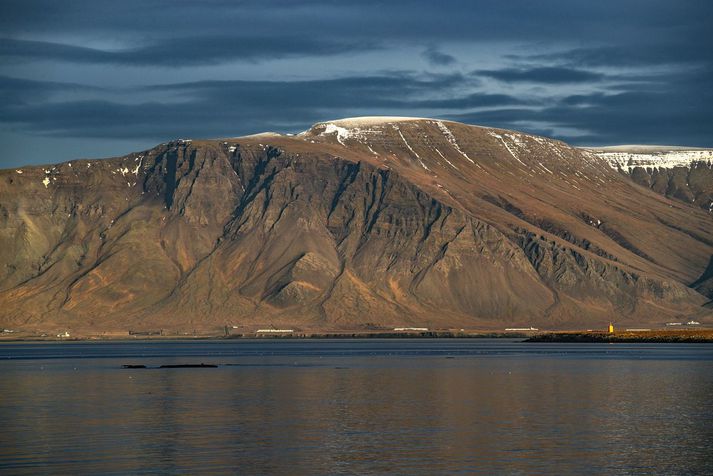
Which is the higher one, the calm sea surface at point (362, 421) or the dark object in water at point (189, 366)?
the calm sea surface at point (362, 421)

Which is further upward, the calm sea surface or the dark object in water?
the calm sea surface

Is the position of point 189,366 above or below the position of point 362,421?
below

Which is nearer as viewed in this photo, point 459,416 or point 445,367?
point 459,416

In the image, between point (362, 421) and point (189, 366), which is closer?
point (362, 421)

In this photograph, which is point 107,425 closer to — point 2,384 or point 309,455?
point 309,455

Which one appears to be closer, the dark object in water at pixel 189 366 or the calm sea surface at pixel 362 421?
the calm sea surface at pixel 362 421

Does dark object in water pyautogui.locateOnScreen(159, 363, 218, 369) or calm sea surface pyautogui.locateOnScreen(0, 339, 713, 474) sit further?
dark object in water pyautogui.locateOnScreen(159, 363, 218, 369)

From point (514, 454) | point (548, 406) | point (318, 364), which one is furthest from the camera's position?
point (318, 364)

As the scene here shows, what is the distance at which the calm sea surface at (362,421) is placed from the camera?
53.9 meters

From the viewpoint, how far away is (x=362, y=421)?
69688 millimetres

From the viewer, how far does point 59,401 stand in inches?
3324

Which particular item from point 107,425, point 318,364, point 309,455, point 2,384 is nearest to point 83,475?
point 309,455

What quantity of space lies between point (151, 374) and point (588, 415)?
2215 inches

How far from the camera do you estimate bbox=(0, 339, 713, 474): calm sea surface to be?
5388 cm
